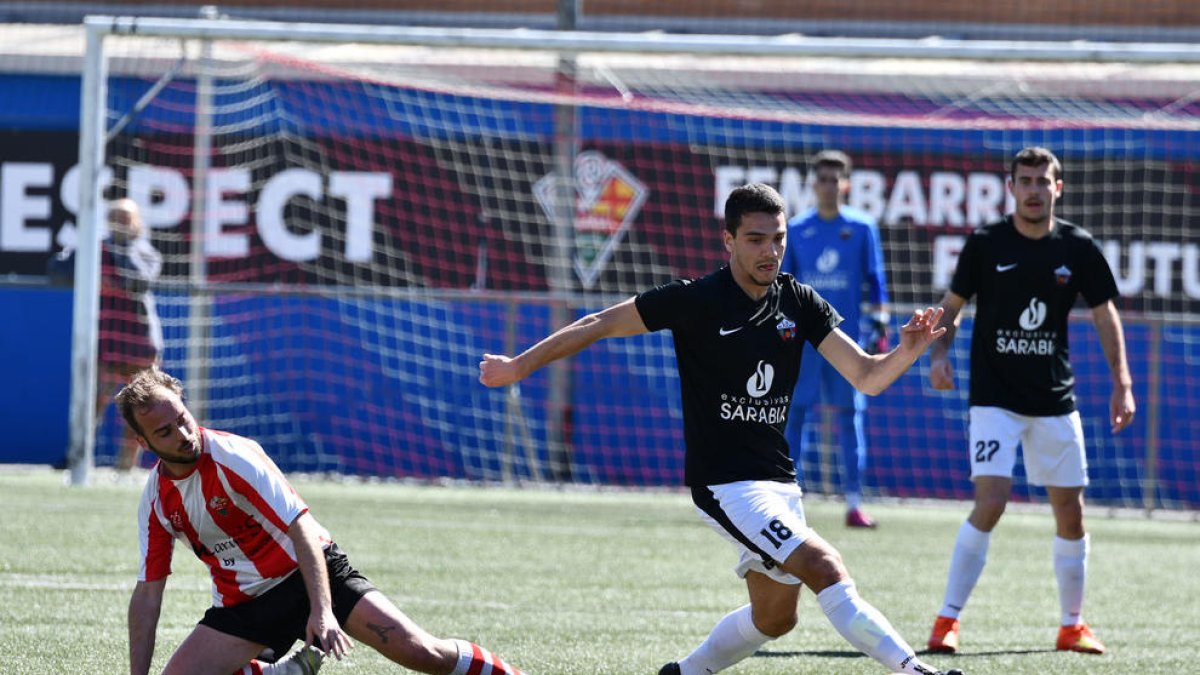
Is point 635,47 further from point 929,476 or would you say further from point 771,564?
point 771,564

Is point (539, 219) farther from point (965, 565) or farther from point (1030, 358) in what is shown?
point (965, 565)

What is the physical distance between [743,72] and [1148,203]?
3798 millimetres

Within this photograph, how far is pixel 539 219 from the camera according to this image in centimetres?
1631

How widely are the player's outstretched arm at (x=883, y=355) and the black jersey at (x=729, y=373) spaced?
5.8 inches

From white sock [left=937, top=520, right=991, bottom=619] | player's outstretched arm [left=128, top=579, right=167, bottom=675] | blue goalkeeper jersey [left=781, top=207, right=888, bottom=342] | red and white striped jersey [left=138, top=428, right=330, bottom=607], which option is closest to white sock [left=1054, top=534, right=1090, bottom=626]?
white sock [left=937, top=520, right=991, bottom=619]

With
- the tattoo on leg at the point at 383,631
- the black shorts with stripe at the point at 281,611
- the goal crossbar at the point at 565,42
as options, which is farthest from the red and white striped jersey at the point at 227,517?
the goal crossbar at the point at 565,42

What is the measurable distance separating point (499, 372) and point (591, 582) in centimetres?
369

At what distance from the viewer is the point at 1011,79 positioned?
16672mm

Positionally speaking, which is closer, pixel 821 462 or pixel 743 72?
pixel 821 462

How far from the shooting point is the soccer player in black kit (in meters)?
5.66

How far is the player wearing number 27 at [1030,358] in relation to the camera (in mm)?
7602

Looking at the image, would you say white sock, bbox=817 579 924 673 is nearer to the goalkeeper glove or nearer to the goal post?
the goalkeeper glove

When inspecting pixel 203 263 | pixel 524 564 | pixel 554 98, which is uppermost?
pixel 554 98

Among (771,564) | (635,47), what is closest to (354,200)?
(635,47)
